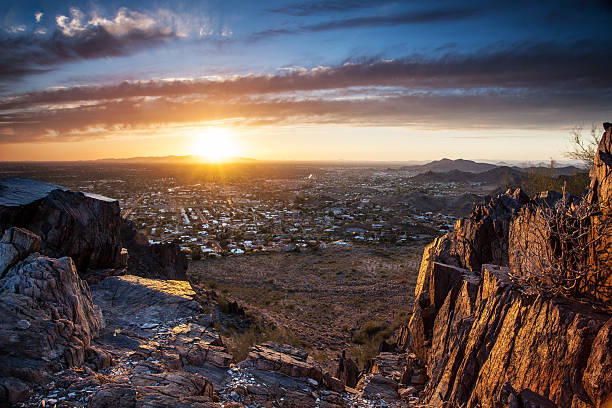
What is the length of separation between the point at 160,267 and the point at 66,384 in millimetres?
16519

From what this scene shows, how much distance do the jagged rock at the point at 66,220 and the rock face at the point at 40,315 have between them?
4.35 m

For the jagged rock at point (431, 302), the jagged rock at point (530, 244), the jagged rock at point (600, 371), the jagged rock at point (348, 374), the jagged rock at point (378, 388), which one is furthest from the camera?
the jagged rock at point (348, 374)

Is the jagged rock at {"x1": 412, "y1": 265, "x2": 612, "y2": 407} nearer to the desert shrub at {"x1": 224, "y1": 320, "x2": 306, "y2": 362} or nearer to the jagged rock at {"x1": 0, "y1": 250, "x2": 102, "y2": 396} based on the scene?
the desert shrub at {"x1": 224, "y1": 320, "x2": 306, "y2": 362}

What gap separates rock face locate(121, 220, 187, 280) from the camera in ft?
69.1

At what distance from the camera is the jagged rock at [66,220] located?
13.5 meters

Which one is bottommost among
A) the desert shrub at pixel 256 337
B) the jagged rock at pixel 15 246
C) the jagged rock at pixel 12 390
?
the desert shrub at pixel 256 337

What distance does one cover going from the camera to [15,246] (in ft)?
31.5

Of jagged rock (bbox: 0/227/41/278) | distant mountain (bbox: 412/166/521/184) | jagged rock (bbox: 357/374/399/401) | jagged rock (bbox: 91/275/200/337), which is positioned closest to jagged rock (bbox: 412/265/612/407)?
jagged rock (bbox: 357/374/399/401)

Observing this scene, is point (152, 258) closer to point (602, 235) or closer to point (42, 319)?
point (42, 319)

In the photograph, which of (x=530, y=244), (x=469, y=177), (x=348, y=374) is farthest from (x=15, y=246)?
(x=469, y=177)

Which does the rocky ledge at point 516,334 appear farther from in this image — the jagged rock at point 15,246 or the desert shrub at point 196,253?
the desert shrub at point 196,253

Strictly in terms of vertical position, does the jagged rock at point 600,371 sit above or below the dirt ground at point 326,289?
above

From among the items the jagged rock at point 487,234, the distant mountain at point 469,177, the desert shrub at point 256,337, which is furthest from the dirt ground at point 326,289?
the distant mountain at point 469,177

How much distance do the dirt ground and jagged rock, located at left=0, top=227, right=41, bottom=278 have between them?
38.6 ft
